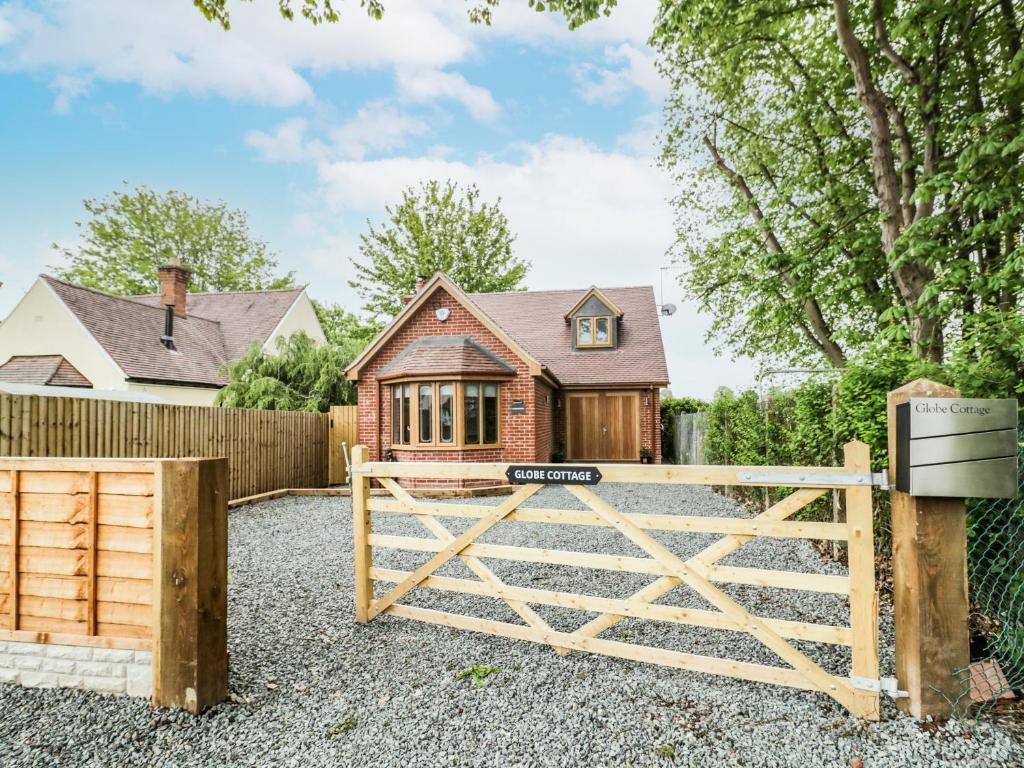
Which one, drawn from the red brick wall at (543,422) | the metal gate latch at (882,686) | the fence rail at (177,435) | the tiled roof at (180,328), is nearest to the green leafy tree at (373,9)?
the fence rail at (177,435)

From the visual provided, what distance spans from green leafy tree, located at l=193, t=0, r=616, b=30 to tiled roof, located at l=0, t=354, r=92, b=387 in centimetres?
1555

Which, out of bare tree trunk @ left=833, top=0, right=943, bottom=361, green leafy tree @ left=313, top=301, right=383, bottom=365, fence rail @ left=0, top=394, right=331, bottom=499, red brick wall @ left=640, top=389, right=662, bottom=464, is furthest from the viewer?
green leafy tree @ left=313, top=301, right=383, bottom=365

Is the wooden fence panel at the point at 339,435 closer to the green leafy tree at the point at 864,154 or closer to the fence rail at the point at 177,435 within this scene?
the fence rail at the point at 177,435

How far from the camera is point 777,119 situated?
39.1 feet

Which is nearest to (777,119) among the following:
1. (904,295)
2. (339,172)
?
(904,295)

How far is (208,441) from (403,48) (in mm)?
7469

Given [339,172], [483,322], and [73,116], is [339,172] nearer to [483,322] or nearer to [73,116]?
[73,116]

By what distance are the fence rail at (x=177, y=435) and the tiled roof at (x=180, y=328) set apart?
263 inches

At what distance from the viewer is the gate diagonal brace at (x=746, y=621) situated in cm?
277

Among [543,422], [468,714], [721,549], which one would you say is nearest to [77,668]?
[468,714]

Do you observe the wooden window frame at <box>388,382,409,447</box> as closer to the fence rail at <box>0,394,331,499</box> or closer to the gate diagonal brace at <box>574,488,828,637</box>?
the fence rail at <box>0,394,331,499</box>

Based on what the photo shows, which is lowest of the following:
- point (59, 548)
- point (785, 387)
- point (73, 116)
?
point (59, 548)

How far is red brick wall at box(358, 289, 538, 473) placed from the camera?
12.8m

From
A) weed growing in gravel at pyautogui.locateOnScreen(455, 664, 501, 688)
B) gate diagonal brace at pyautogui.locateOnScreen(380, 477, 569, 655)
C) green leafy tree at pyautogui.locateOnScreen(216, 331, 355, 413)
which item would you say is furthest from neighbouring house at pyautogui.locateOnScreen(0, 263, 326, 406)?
weed growing in gravel at pyautogui.locateOnScreen(455, 664, 501, 688)
